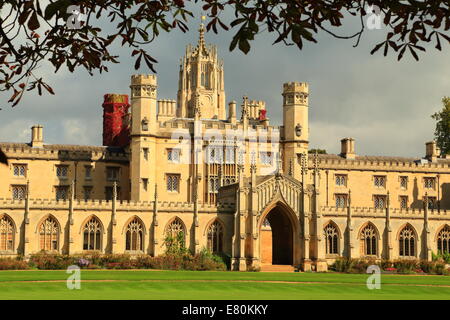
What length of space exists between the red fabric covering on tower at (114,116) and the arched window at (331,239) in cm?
2757

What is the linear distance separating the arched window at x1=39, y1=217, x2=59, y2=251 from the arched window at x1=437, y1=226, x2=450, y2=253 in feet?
97.8

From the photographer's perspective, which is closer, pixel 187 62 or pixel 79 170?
pixel 79 170

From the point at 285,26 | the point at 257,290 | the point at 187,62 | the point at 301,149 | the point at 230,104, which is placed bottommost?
the point at 257,290

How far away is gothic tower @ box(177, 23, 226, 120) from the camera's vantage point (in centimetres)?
8350

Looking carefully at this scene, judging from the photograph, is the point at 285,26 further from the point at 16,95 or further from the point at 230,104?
the point at 230,104

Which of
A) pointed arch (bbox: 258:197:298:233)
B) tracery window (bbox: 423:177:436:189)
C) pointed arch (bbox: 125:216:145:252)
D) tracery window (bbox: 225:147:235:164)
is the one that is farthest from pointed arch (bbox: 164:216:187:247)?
tracery window (bbox: 423:177:436:189)

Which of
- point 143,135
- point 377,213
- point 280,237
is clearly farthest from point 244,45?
point 143,135

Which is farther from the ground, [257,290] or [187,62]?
[187,62]

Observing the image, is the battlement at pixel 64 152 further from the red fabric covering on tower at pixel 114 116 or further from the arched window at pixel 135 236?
the arched window at pixel 135 236

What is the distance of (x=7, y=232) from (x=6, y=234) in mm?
152

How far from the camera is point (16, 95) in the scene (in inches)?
376

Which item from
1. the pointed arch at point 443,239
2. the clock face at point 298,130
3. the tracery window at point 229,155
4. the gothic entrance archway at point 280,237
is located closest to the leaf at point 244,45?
the gothic entrance archway at point 280,237
